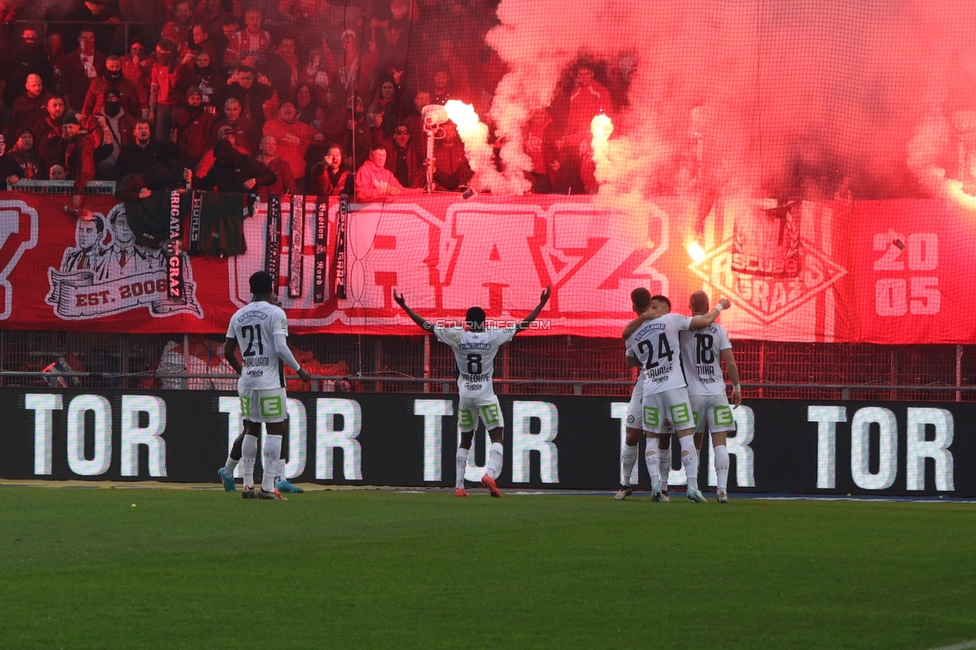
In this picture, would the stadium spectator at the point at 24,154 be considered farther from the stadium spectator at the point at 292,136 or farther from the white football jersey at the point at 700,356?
the white football jersey at the point at 700,356

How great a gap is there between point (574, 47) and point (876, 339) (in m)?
5.05

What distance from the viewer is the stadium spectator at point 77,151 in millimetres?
19172

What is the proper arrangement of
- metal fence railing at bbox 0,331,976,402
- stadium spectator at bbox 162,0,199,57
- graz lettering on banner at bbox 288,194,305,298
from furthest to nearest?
stadium spectator at bbox 162,0,199,57 < graz lettering on banner at bbox 288,194,305,298 < metal fence railing at bbox 0,331,976,402

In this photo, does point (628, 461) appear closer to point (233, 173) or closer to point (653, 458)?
point (653, 458)

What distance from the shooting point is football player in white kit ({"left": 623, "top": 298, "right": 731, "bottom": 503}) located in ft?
46.0

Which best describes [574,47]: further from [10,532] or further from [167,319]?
[10,532]

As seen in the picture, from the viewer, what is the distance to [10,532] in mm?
10188

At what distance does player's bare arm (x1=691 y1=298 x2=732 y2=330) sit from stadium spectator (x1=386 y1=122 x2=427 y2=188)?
5.81 metres

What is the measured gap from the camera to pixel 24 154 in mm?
19359

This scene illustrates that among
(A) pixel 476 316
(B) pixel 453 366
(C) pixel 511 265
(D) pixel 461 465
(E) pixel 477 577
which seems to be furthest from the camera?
(C) pixel 511 265

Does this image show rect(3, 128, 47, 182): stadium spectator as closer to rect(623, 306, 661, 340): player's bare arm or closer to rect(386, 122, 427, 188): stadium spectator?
rect(386, 122, 427, 188): stadium spectator

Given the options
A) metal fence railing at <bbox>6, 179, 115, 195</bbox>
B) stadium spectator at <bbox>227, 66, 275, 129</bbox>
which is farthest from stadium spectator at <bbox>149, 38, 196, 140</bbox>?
metal fence railing at <bbox>6, 179, 115, 195</bbox>

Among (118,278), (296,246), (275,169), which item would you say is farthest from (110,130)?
(296,246)

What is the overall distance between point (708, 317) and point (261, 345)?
3.98 meters
